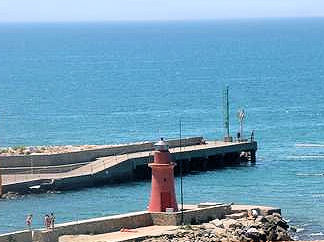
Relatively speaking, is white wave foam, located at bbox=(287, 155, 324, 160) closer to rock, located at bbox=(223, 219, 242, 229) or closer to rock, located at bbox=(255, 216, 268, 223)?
rock, located at bbox=(255, 216, 268, 223)

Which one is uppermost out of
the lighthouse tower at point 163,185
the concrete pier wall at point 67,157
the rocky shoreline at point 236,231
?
the concrete pier wall at point 67,157

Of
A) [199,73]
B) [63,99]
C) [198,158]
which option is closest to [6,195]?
[198,158]

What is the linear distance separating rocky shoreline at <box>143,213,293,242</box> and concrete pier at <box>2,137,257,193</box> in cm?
1634

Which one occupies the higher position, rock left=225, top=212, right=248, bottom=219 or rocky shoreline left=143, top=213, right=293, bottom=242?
rock left=225, top=212, right=248, bottom=219

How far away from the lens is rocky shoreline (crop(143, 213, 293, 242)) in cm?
5128

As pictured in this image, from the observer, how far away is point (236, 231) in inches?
2082

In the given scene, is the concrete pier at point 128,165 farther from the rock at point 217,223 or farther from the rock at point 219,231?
the rock at point 219,231

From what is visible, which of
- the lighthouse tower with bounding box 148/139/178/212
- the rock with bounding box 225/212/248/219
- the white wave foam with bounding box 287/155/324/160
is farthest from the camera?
the white wave foam with bounding box 287/155/324/160

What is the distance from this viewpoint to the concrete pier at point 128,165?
71.1 meters

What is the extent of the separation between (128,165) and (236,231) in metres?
23.6

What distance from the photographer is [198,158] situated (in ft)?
265

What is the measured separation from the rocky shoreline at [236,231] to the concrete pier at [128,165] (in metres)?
16.3

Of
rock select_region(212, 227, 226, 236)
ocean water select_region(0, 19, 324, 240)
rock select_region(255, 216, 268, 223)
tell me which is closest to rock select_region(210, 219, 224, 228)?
rock select_region(212, 227, 226, 236)

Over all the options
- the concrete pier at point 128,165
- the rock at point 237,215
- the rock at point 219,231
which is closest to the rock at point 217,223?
the rock at point 219,231
